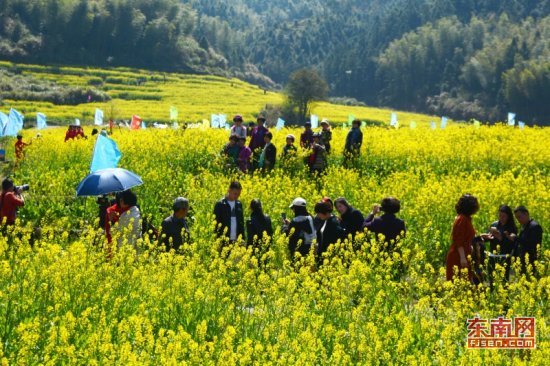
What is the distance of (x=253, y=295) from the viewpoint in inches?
310

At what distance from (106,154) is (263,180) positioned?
10.4ft

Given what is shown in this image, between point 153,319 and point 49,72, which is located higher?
point 49,72

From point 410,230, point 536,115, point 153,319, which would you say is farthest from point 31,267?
point 536,115

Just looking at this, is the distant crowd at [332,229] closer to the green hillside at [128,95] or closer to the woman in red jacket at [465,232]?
the woman in red jacket at [465,232]

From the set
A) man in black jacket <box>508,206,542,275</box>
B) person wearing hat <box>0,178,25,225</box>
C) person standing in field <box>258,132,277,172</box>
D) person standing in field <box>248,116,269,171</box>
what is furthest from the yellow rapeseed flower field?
person standing in field <box>248,116,269,171</box>

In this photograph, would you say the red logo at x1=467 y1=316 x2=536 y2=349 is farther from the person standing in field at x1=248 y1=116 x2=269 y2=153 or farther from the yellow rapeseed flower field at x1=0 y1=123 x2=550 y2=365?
the person standing in field at x1=248 y1=116 x2=269 y2=153

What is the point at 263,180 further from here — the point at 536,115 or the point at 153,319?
the point at 536,115

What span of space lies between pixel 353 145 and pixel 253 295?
1102cm

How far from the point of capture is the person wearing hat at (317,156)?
16.3m

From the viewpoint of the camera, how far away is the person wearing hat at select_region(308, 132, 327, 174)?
16.3 meters

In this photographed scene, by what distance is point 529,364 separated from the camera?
605 cm

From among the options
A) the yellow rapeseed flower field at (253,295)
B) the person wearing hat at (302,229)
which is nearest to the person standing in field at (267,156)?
the yellow rapeseed flower field at (253,295)

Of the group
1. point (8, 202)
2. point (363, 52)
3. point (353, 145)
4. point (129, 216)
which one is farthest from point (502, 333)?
point (363, 52)

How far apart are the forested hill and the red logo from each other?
116m
